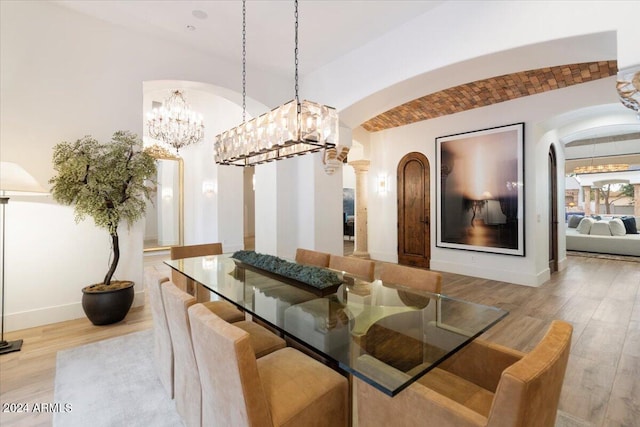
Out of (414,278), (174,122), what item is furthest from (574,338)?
(174,122)

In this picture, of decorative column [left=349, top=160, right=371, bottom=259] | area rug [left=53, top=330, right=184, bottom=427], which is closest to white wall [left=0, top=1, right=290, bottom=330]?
area rug [left=53, top=330, right=184, bottom=427]

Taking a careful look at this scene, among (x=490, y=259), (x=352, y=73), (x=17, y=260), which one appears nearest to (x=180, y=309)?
(x=17, y=260)

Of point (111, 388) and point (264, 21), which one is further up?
point (264, 21)

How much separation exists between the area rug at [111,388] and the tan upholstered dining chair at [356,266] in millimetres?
1596

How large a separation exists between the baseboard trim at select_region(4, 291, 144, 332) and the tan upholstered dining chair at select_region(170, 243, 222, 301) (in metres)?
1.28

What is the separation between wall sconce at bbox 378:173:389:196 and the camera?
686 centimetres

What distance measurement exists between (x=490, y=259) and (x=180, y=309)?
5.34 meters

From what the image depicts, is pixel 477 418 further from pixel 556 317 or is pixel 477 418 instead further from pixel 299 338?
pixel 556 317

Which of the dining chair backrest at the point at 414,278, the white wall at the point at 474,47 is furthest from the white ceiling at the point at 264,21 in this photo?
the dining chair backrest at the point at 414,278

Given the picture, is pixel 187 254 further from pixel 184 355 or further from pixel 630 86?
pixel 630 86

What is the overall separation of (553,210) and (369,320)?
6.26 m

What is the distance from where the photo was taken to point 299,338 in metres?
1.33

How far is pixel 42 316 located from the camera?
125 inches

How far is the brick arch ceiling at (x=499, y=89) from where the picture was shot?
3.89m
